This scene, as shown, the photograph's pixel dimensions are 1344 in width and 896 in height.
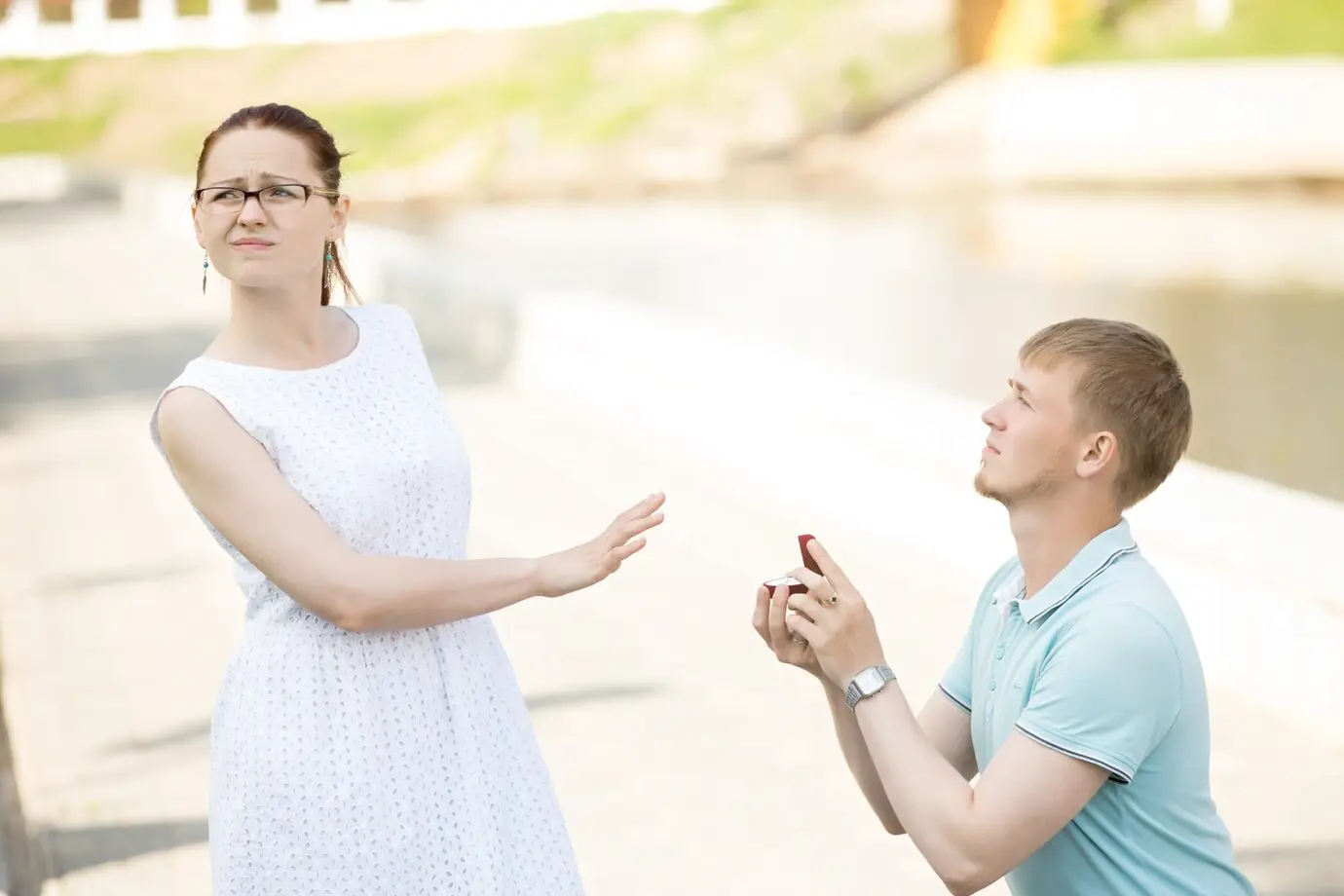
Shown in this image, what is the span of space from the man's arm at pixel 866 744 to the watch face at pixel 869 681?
11 centimetres

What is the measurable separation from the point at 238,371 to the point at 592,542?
0.50 metres

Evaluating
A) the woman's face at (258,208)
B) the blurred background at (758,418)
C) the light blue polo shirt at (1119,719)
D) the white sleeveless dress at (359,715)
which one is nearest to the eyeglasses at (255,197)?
the woman's face at (258,208)

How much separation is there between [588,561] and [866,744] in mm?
427

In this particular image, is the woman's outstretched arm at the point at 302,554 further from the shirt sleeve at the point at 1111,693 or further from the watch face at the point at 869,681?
the shirt sleeve at the point at 1111,693

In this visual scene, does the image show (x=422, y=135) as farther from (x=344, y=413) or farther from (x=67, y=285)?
(x=344, y=413)

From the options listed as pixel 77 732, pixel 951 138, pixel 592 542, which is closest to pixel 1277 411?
pixel 77 732

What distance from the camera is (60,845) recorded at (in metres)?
4.22

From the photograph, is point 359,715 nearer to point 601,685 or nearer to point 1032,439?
point 1032,439

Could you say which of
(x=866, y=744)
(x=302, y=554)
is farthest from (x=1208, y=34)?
(x=302, y=554)

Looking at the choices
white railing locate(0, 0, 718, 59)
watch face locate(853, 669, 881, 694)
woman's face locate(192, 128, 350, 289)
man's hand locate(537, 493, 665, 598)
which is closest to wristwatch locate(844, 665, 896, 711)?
watch face locate(853, 669, 881, 694)

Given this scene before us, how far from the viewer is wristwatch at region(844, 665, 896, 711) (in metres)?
2.12

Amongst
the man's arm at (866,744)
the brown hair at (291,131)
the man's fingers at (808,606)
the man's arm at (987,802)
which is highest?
the brown hair at (291,131)

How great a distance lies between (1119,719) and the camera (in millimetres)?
2049

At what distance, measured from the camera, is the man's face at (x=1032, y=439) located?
2182mm
